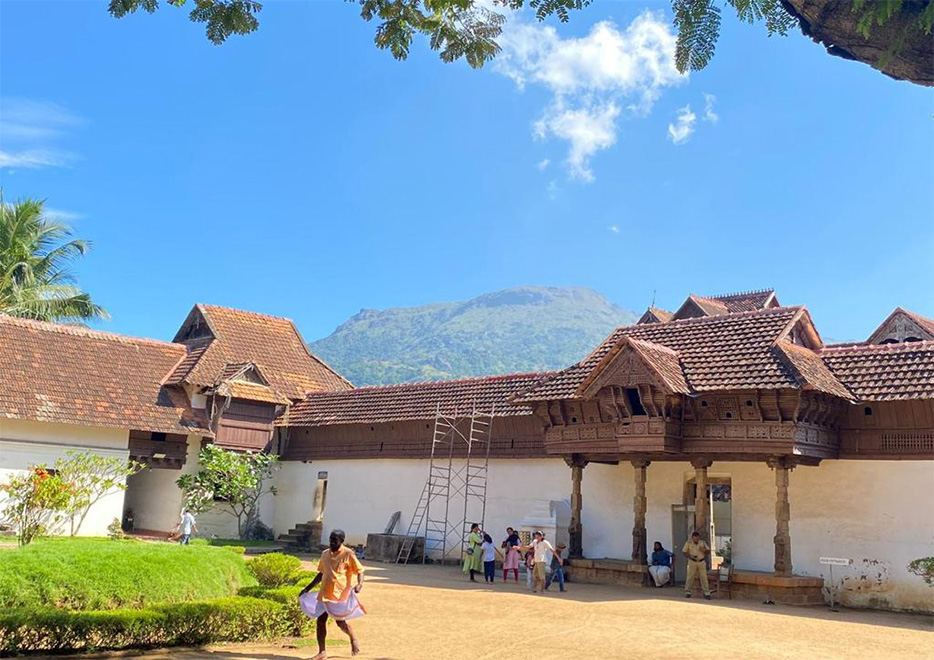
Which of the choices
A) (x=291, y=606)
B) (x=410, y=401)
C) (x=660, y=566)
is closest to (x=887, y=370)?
(x=660, y=566)

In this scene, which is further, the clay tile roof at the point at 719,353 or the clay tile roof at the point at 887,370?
the clay tile roof at the point at 719,353

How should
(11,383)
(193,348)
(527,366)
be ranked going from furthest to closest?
1. (527,366)
2. (193,348)
3. (11,383)

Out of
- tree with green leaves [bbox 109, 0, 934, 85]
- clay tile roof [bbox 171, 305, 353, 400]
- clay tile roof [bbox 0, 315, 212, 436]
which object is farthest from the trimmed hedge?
clay tile roof [bbox 171, 305, 353, 400]

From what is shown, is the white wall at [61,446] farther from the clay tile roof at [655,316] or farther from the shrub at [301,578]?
the clay tile roof at [655,316]

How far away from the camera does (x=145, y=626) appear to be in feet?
29.3

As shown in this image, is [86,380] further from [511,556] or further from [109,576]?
[109,576]

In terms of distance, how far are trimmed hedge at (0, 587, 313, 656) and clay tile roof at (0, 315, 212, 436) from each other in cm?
1524

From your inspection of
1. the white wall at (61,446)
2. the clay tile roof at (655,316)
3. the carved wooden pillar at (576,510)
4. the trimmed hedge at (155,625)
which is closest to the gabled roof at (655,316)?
the clay tile roof at (655,316)

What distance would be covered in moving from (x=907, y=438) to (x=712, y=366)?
3950 mm

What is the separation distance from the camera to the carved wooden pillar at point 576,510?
768 inches

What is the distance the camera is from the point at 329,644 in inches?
392

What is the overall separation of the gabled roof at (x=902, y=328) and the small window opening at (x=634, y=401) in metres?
11.4

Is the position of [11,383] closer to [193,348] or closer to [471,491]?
[193,348]

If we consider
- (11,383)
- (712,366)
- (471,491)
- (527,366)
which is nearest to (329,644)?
(712,366)
